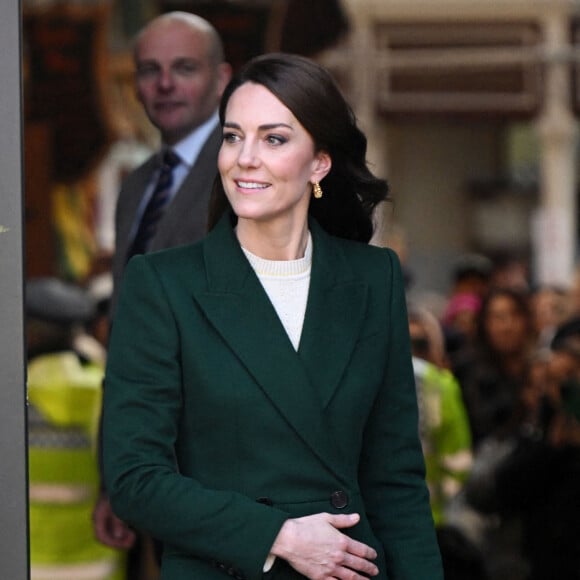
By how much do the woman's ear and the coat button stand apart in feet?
1.98

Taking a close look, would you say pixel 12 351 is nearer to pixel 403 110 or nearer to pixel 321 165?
pixel 321 165

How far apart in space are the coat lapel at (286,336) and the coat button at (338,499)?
31 millimetres

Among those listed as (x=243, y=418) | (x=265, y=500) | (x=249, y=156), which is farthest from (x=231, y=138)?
(x=265, y=500)

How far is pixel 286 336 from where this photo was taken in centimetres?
299

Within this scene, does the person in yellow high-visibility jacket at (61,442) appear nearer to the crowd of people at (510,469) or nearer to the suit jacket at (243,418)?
the crowd of people at (510,469)

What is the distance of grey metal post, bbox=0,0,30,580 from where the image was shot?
2979 millimetres

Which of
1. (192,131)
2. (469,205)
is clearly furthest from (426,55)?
(192,131)

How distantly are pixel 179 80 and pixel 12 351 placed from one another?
1279 mm

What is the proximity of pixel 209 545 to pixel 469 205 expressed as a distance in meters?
30.3

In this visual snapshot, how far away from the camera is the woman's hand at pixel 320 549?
2.86 meters

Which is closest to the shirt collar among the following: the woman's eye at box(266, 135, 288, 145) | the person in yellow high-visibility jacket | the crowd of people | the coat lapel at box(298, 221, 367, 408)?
the coat lapel at box(298, 221, 367, 408)

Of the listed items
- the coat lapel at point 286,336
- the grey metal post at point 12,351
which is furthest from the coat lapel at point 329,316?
the grey metal post at point 12,351

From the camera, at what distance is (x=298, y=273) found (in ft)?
10.2

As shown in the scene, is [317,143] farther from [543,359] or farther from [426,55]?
[426,55]
